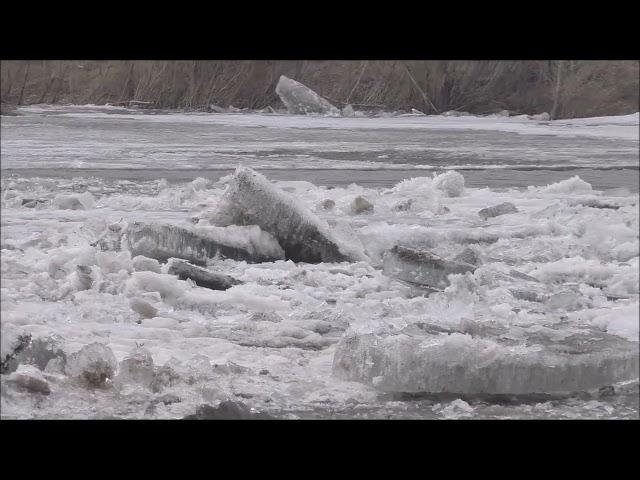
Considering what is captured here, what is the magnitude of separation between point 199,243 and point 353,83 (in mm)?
840

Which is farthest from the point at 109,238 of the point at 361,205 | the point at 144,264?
the point at 361,205

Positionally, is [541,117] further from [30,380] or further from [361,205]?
[30,380]

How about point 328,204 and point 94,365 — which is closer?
point 94,365

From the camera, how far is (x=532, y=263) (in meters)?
3.29

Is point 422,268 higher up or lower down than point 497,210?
lower down

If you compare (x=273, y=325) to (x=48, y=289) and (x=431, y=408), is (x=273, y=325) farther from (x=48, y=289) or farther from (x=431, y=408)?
(x=48, y=289)

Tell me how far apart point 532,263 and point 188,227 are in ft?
4.25

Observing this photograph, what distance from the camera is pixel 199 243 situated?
11.1ft

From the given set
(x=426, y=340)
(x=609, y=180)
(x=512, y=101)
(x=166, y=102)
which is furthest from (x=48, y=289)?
(x=609, y=180)

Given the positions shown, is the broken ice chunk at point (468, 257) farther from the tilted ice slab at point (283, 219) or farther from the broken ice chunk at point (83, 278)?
the broken ice chunk at point (83, 278)

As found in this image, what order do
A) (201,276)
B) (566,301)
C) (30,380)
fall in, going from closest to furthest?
(30,380)
(566,301)
(201,276)

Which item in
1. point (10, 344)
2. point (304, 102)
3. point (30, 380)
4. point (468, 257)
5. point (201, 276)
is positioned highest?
point (304, 102)

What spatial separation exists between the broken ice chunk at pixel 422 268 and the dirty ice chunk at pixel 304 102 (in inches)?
23.4

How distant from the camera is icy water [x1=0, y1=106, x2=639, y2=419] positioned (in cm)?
321
